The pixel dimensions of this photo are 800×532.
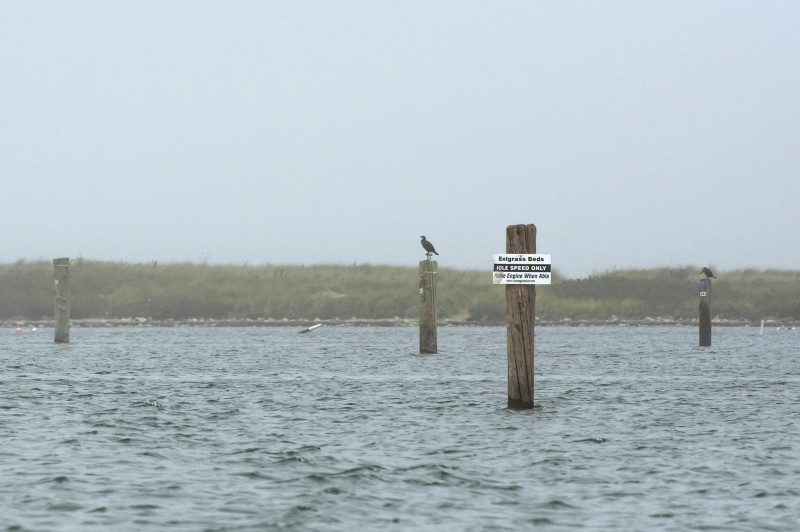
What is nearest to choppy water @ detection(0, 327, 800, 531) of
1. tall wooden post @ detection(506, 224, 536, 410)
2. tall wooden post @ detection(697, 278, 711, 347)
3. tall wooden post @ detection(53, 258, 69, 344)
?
tall wooden post @ detection(506, 224, 536, 410)

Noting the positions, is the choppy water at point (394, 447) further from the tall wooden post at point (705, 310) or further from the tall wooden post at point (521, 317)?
the tall wooden post at point (705, 310)

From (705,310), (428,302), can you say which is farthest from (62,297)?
(705,310)

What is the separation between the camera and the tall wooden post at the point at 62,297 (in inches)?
1442

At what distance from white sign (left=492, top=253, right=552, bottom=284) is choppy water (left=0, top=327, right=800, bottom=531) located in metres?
2.21

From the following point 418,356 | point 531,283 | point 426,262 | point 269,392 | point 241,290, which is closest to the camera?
point 531,283

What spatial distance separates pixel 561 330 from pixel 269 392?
31928 mm

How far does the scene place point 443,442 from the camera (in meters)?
15.5

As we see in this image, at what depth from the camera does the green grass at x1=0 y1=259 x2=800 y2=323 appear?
6041 cm

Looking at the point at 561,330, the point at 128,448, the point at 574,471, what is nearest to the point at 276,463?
the point at 128,448

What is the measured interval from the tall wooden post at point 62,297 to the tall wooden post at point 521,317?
21090mm

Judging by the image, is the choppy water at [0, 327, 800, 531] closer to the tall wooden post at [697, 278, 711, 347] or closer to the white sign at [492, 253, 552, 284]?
the white sign at [492, 253, 552, 284]

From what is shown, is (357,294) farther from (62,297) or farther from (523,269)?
(523,269)

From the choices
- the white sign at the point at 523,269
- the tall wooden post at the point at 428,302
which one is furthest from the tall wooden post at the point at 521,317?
the tall wooden post at the point at 428,302

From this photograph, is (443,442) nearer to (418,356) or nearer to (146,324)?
(418,356)
